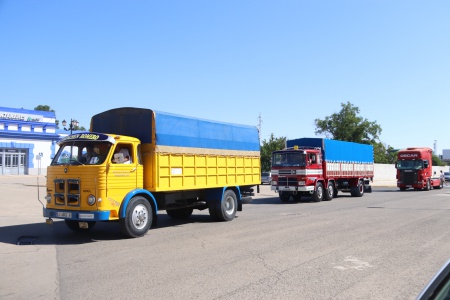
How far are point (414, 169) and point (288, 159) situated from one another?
17871 millimetres

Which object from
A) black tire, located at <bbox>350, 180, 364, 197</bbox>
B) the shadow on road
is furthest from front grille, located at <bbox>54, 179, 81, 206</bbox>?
black tire, located at <bbox>350, 180, 364, 197</bbox>

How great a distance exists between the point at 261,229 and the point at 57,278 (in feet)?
21.5

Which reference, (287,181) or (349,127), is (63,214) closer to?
(287,181)

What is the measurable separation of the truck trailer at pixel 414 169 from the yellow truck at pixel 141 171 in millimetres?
25983

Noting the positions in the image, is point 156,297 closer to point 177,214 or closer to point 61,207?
point 61,207

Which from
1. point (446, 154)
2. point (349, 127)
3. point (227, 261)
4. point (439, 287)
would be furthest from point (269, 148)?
point (446, 154)

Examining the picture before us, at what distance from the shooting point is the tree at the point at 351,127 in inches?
2413

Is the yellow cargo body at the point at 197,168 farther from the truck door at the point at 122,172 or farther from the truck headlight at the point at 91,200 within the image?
the truck headlight at the point at 91,200

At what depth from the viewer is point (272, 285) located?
6125 mm

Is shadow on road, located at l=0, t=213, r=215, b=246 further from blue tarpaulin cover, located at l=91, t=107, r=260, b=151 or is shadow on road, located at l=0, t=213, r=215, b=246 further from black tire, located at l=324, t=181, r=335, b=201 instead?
black tire, located at l=324, t=181, r=335, b=201

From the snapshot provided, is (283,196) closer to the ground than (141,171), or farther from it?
closer to the ground

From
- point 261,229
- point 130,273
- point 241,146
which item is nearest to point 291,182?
point 241,146

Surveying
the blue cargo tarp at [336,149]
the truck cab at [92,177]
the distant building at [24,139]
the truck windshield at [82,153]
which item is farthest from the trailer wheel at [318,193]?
the distant building at [24,139]

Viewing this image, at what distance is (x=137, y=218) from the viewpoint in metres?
10.6
